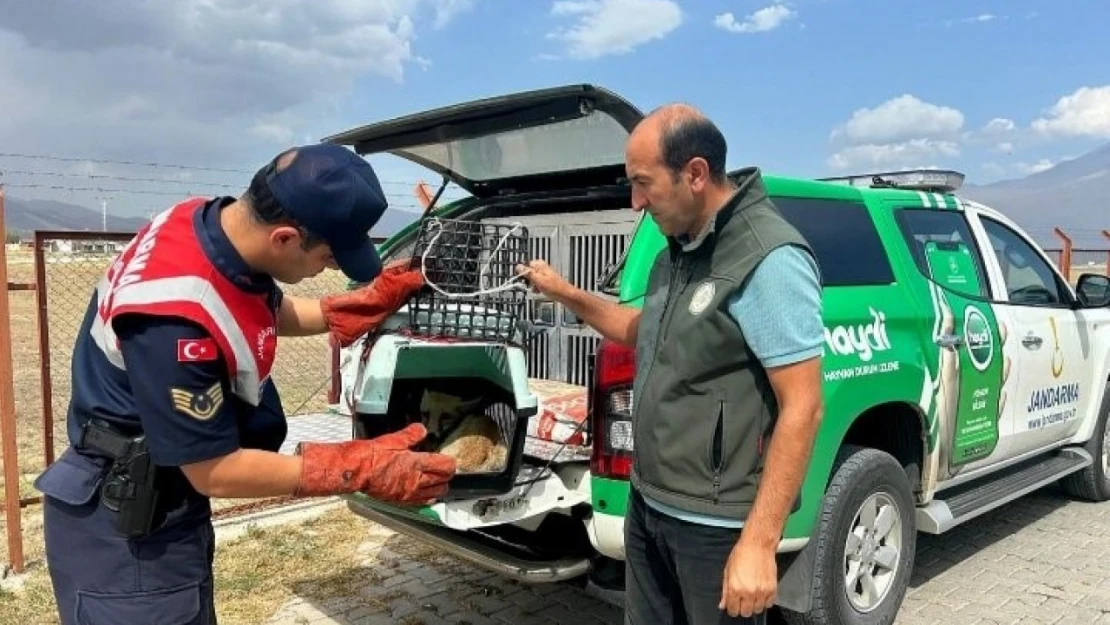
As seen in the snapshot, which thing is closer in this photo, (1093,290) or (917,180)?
(917,180)

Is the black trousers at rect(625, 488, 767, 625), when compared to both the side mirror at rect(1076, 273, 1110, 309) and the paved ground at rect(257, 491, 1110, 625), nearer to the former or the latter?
the paved ground at rect(257, 491, 1110, 625)

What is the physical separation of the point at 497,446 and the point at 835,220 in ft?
5.36

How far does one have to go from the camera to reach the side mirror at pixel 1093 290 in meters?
4.91

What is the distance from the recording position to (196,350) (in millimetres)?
1735

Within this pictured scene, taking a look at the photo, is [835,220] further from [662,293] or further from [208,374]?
[208,374]

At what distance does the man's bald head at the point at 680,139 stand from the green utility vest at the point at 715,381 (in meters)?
0.13

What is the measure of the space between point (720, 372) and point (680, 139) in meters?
0.57

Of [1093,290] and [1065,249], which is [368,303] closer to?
[1093,290]

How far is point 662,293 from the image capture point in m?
2.29

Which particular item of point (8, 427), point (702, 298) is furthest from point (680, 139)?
point (8, 427)

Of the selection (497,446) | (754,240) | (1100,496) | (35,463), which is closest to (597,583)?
(497,446)

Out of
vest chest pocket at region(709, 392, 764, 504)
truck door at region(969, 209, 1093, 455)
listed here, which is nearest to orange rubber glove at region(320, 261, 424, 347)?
vest chest pocket at region(709, 392, 764, 504)

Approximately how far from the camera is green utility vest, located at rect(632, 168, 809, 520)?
6.70 ft

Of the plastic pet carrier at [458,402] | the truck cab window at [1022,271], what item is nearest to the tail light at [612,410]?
the plastic pet carrier at [458,402]
